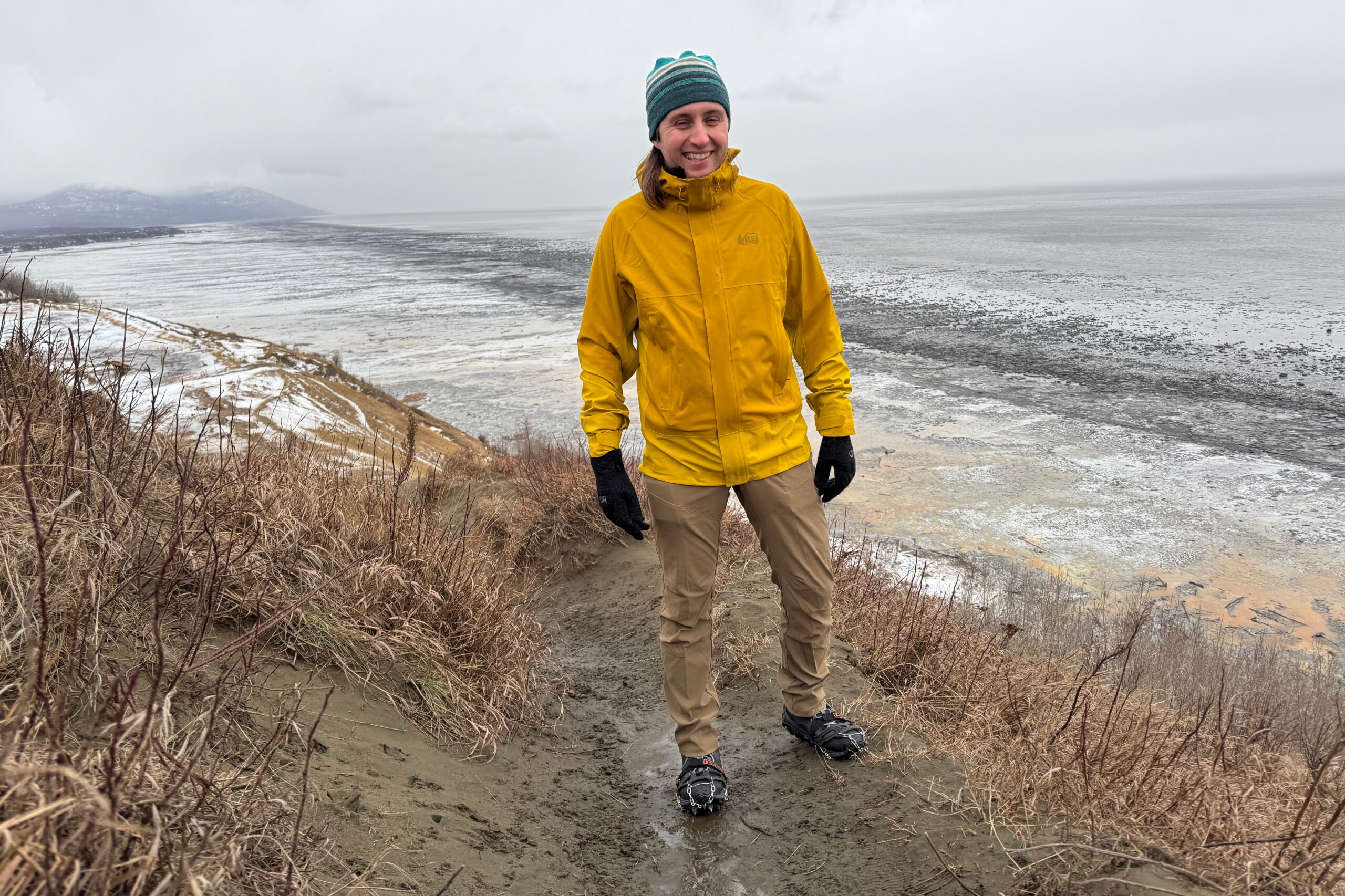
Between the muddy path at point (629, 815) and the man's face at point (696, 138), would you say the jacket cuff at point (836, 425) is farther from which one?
the muddy path at point (629, 815)

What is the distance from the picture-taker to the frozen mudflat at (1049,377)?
8453 millimetres

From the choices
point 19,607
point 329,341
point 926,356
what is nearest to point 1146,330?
point 926,356

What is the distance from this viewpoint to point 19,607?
1850mm

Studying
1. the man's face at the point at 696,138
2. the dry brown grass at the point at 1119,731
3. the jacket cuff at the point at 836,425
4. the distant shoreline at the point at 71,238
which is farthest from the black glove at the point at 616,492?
the distant shoreline at the point at 71,238

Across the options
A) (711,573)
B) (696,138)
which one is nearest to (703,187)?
(696,138)

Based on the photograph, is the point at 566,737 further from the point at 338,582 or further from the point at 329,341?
the point at 329,341

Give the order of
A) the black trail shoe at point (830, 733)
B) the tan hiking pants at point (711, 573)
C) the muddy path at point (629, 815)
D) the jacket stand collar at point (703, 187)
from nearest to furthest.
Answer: the muddy path at point (629, 815) < the jacket stand collar at point (703, 187) < the tan hiking pants at point (711, 573) < the black trail shoe at point (830, 733)

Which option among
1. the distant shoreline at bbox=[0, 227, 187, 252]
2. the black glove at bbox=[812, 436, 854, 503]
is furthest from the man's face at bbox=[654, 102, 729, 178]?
the distant shoreline at bbox=[0, 227, 187, 252]

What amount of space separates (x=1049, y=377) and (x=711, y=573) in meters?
14.9

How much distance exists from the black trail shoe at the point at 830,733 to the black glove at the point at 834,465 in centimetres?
90

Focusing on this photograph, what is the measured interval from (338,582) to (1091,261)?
129 feet

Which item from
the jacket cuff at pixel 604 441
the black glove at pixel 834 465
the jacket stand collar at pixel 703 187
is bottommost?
the black glove at pixel 834 465

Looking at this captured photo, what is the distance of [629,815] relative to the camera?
3072 mm

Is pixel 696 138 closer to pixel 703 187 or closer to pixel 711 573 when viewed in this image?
pixel 703 187
